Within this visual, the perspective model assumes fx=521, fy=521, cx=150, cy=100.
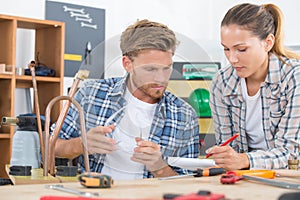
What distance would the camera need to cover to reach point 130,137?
1.28 m

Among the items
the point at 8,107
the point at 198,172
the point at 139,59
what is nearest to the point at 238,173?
the point at 198,172

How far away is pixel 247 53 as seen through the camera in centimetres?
159

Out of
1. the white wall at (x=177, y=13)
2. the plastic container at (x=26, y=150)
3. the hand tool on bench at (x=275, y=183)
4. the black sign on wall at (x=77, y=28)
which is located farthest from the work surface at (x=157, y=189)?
the black sign on wall at (x=77, y=28)

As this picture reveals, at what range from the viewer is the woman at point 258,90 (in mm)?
1567

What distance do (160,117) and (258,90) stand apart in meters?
0.51

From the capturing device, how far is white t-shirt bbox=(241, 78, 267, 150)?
1.69 m

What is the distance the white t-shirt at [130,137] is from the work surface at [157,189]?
0.57ft

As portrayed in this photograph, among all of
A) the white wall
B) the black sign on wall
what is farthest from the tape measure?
the black sign on wall

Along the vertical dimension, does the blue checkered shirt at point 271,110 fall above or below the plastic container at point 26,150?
above

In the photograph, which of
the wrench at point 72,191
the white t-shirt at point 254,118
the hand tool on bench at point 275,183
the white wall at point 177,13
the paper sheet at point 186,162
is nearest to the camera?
the wrench at point 72,191

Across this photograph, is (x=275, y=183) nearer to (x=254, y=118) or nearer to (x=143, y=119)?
(x=143, y=119)

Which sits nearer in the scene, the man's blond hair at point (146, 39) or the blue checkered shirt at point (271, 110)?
the man's blond hair at point (146, 39)

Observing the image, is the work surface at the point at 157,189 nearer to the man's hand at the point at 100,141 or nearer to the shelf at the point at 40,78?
the man's hand at the point at 100,141

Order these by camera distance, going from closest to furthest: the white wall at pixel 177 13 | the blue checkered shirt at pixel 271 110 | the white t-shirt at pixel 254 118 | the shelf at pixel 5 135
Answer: the blue checkered shirt at pixel 271 110
the white t-shirt at pixel 254 118
the shelf at pixel 5 135
the white wall at pixel 177 13
